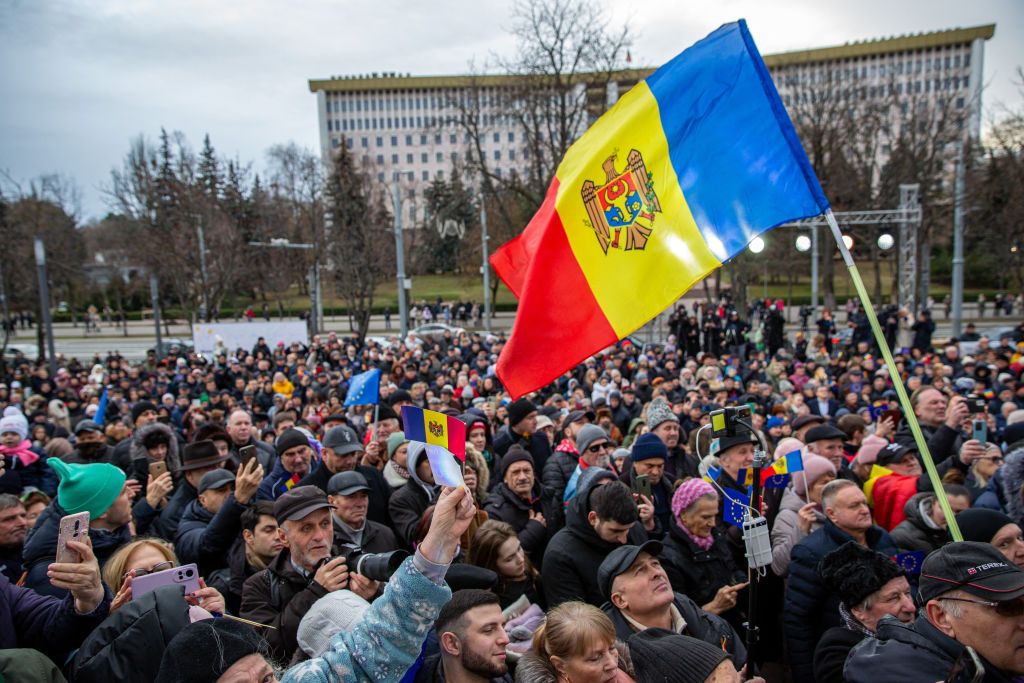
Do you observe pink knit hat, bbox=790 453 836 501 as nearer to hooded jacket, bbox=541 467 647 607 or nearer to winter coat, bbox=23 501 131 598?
hooded jacket, bbox=541 467 647 607

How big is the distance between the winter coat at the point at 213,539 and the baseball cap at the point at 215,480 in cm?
32

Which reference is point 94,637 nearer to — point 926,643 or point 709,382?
point 926,643

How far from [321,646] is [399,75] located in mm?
123890

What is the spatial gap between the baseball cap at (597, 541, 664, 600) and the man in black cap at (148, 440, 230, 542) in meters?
3.60

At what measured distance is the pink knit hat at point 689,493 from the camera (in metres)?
4.36

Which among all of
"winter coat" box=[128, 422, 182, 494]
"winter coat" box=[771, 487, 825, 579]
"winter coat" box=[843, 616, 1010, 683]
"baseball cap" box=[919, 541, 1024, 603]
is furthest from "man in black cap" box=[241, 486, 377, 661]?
"winter coat" box=[128, 422, 182, 494]

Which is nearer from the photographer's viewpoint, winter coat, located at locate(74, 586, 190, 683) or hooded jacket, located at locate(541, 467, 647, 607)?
winter coat, located at locate(74, 586, 190, 683)

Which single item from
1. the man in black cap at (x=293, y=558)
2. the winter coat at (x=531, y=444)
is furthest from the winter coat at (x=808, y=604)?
the winter coat at (x=531, y=444)

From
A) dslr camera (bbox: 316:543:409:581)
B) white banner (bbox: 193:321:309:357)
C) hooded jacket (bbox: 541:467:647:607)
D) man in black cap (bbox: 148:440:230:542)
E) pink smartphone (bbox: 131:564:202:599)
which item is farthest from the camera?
white banner (bbox: 193:321:309:357)

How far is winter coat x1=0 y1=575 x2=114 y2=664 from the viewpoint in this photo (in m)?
2.96

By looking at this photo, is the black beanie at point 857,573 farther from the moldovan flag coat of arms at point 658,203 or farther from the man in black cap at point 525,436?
the man in black cap at point 525,436

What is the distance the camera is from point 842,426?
792 cm

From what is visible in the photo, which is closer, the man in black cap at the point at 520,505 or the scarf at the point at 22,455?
the man in black cap at the point at 520,505

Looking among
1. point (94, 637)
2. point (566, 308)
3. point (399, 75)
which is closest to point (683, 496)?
point (566, 308)
